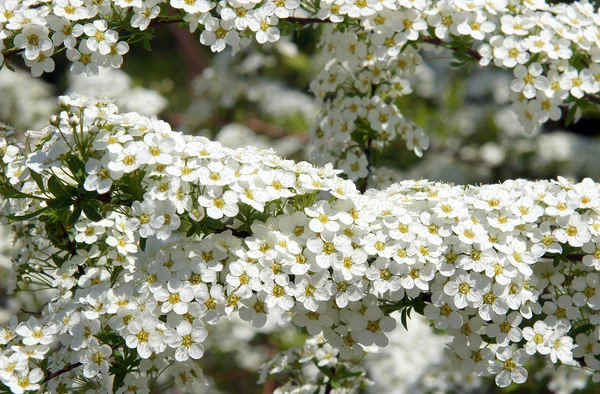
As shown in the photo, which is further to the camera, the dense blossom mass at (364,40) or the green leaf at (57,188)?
the dense blossom mass at (364,40)

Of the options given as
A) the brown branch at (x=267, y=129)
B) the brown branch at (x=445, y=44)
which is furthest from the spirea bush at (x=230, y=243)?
the brown branch at (x=267, y=129)

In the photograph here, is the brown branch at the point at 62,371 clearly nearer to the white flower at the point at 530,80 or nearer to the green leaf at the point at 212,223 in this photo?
the green leaf at the point at 212,223

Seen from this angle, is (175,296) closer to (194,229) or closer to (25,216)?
(194,229)

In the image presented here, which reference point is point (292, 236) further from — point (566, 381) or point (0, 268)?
point (0, 268)

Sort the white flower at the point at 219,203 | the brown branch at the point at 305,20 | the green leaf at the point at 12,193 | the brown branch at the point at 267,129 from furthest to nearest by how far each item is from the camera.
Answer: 1. the brown branch at the point at 267,129
2. the brown branch at the point at 305,20
3. the green leaf at the point at 12,193
4. the white flower at the point at 219,203

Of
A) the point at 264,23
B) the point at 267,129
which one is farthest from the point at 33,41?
the point at 267,129

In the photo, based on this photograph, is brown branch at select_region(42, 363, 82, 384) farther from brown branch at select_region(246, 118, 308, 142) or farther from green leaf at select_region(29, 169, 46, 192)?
brown branch at select_region(246, 118, 308, 142)

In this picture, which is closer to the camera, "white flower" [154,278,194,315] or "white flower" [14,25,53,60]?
"white flower" [154,278,194,315]

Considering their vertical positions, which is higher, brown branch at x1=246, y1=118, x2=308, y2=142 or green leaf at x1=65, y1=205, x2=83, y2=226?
green leaf at x1=65, y1=205, x2=83, y2=226

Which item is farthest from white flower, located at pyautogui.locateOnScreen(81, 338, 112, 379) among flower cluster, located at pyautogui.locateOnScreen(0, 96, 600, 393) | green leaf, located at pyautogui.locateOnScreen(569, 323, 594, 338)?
green leaf, located at pyautogui.locateOnScreen(569, 323, 594, 338)
